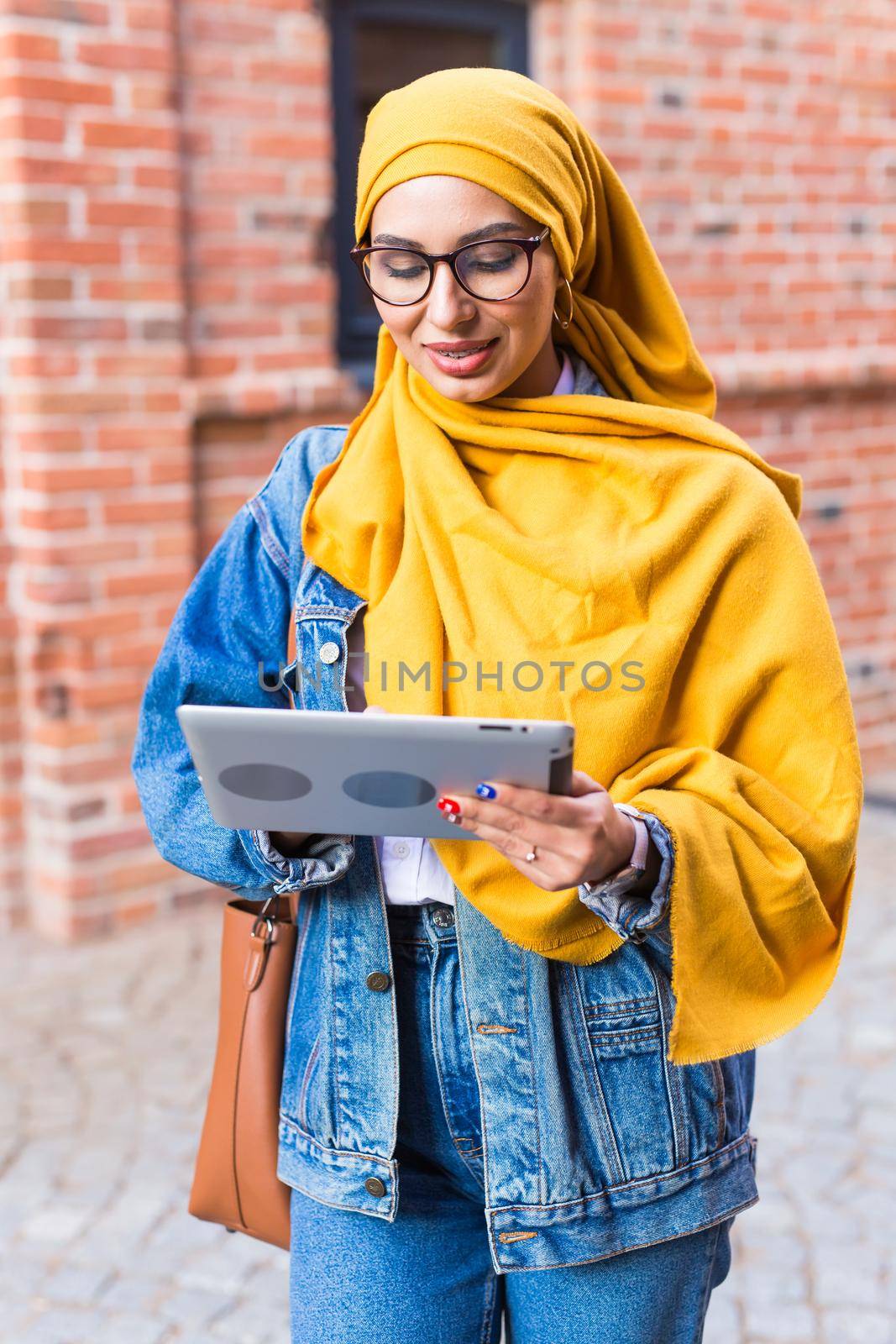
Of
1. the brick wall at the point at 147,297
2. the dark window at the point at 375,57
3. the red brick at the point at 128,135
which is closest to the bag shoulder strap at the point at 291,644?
the brick wall at the point at 147,297

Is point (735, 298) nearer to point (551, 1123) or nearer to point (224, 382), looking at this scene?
point (224, 382)

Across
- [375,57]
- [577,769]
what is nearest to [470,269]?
[577,769]

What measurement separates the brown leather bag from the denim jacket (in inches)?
3.9

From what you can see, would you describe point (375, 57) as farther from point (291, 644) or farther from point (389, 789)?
point (389, 789)

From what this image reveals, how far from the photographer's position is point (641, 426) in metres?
1.63

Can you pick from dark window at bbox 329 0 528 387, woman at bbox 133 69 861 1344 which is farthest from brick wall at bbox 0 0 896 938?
woman at bbox 133 69 861 1344

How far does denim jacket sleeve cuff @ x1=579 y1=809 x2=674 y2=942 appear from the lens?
1.39 meters

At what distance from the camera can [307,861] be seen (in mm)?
1540

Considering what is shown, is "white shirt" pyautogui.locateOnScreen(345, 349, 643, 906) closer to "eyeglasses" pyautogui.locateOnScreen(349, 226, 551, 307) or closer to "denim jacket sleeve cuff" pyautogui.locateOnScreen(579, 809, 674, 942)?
"denim jacket sleeve cuff" pyautogui.locateOnScreen(579, 809, 674, 942)

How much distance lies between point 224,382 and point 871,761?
11.5 feet

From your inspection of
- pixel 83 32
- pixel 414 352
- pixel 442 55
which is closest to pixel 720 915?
pixel 414 352

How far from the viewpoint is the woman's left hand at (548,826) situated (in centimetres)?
125

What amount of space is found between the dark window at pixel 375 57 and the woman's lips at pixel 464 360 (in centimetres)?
366

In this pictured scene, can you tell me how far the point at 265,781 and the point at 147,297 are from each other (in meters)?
3.44
